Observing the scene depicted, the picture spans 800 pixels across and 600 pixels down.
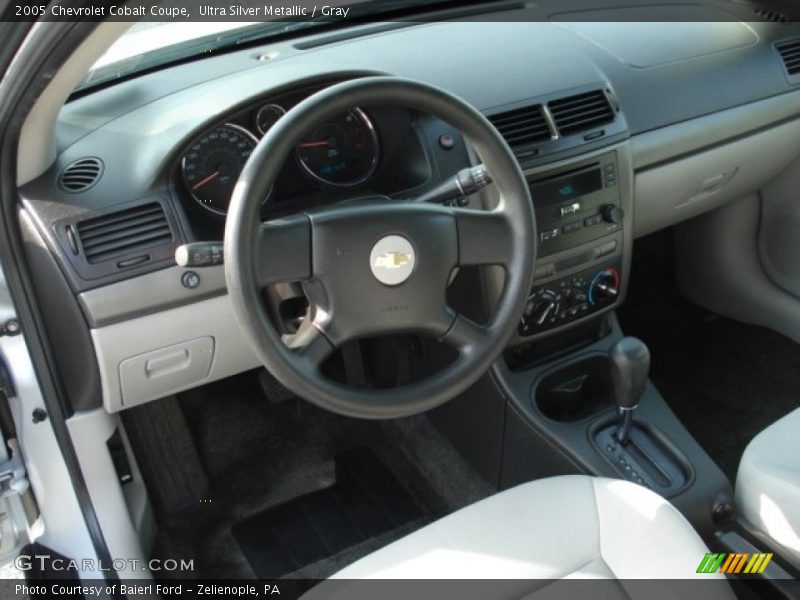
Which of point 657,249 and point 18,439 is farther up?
point 18,439

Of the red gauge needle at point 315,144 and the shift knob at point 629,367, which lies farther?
the shift knob at point 629,367

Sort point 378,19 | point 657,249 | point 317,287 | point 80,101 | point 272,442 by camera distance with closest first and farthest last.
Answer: point 317,287 < point 80,101 < point 378,19 < point 272,442 < point 657,249

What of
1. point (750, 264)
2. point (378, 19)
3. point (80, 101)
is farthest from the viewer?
point (750, 264)

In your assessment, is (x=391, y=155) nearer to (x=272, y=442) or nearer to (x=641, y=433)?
(x=641, y=433)

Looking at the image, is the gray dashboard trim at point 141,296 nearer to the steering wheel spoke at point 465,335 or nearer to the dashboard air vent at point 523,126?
the steering wheel spoke at point 465,335

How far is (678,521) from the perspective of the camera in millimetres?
1373

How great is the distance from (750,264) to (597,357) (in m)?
0.96

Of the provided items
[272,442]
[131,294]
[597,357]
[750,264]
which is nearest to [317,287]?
[131,294]

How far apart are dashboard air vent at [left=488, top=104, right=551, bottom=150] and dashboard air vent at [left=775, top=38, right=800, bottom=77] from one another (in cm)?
90

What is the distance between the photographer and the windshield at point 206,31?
5.58 feet

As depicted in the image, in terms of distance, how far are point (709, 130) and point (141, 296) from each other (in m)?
1.43

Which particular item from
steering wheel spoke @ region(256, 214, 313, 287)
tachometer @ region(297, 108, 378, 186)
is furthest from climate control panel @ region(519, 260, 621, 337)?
steering wheel spoke @ region(256, 214, 313, 287)

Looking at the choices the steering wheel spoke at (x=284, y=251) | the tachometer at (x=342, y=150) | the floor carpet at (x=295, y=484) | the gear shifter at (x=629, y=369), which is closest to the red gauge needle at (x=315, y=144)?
the tachometer at (x=342, y=150)
